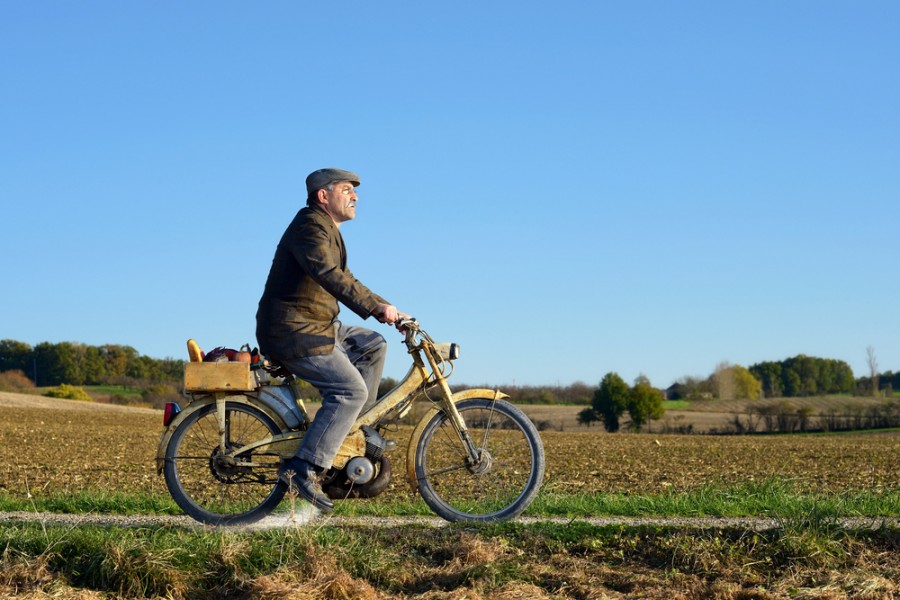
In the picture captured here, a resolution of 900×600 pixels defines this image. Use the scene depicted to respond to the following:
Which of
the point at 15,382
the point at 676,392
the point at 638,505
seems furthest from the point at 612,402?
the point at 638,505

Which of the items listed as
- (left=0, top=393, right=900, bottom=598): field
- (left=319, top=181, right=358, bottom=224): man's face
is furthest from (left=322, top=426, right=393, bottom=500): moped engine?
(left=319, top=181, right=358, bottom=224): man's face

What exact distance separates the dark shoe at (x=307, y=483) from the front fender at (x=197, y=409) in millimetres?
366

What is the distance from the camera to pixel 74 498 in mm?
8781

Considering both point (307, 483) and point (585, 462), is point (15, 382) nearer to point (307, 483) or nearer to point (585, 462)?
point (585, 462)

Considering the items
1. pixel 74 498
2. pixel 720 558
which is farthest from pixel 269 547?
pixel 74 498

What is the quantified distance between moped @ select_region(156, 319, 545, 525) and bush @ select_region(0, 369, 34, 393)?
84.9 metres

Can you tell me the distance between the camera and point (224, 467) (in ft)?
22.2

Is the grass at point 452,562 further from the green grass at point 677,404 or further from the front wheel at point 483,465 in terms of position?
the green grass at point 677,404

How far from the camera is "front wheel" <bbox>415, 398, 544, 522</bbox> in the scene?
6.59 metres

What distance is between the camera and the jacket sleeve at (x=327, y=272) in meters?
6.29

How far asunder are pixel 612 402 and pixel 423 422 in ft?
300

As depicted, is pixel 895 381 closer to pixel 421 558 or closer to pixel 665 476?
pixel 665 476

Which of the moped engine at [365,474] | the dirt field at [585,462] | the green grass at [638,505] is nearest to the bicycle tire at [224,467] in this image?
the moped engine at [365,474]

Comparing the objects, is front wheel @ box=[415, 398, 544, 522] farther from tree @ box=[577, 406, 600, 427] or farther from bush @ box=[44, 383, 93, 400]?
bush @ box=[44, 383, 93, 400]
